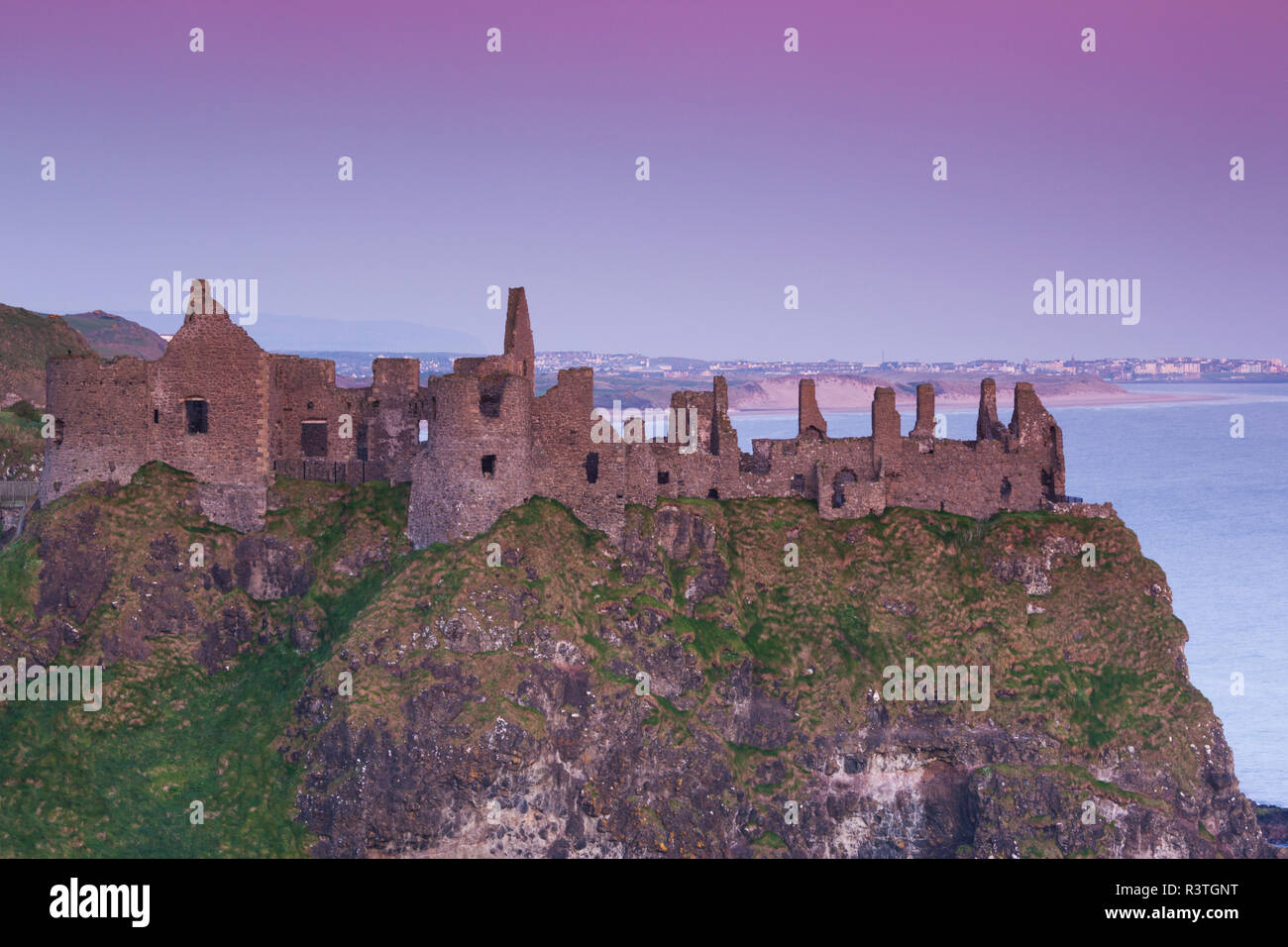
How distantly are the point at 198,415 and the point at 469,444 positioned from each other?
13.2 metres

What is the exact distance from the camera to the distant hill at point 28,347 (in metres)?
94.4

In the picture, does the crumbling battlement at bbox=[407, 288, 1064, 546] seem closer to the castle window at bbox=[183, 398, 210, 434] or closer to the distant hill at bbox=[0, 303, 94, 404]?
the castle window at bbox=[183, 398, 210, 434]

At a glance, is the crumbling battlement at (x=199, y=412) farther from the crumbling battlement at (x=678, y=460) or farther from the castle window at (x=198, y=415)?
the crumbling battlement at (x=678, y=460)

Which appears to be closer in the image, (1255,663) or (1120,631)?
(1120,631)

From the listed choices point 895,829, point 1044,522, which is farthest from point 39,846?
point 1044,522

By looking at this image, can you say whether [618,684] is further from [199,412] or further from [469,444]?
[199,412]

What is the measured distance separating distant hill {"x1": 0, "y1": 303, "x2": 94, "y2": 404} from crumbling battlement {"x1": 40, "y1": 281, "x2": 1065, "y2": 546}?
29030 millimetres

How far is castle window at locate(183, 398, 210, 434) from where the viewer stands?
2628 inches

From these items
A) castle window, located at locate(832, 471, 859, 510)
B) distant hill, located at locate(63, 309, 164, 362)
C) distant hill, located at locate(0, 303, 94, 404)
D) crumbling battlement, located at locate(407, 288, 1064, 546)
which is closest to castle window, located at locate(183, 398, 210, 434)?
crumbling battlement, located at locate(407, 288, 1064, 546)

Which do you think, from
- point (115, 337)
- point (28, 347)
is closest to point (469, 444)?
point (28, 347)
